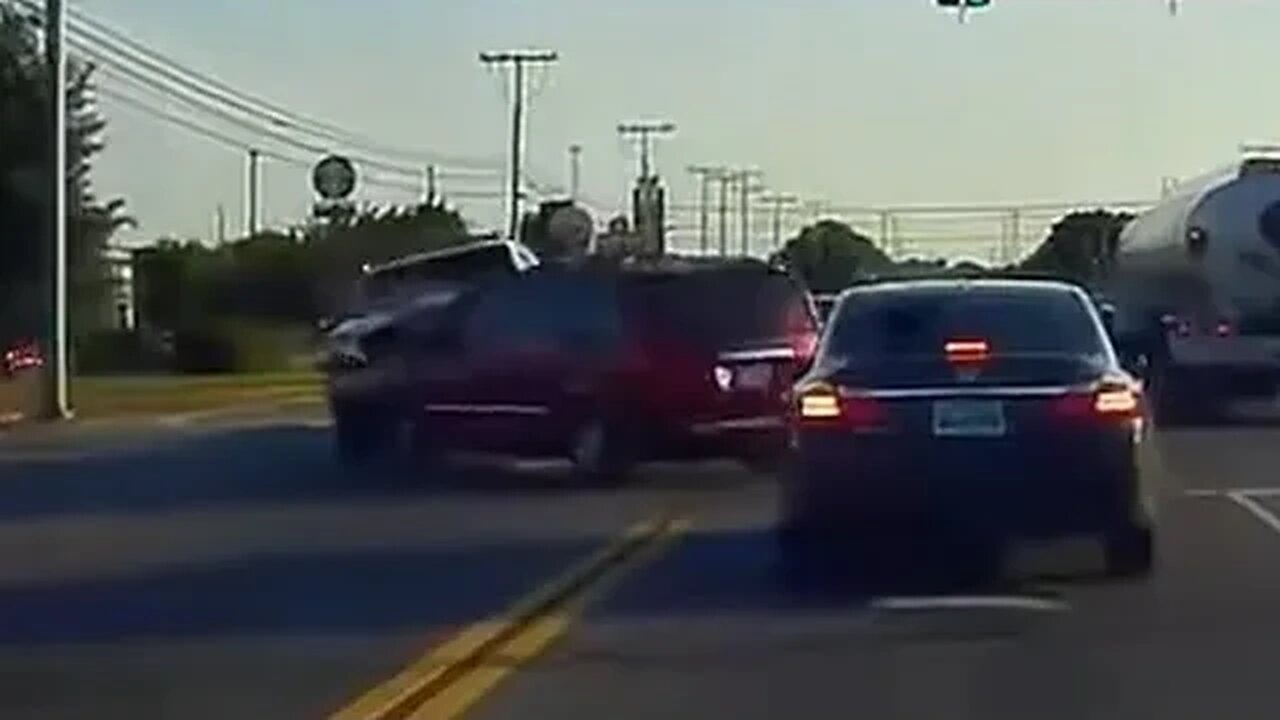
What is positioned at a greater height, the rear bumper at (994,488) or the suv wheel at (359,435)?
the rear bumper at (994,488)

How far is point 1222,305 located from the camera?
42.8 metres

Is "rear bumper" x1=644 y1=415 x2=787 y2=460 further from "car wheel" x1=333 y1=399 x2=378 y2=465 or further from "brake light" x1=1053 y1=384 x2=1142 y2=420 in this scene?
"brake light" x1=1053 y1=384 x2=1142 y2=420

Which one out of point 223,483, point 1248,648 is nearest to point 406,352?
point 223,483

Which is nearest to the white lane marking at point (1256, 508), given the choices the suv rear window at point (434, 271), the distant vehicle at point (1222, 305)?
the suv rear window at point (434, 271)

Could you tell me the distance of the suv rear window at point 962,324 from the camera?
17703 millimetres

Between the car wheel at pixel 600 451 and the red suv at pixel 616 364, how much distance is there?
0.4 inches

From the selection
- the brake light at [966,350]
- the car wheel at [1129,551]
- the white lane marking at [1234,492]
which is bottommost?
the white lane marking at [1234,492]

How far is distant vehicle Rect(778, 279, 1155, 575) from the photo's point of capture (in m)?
17.1

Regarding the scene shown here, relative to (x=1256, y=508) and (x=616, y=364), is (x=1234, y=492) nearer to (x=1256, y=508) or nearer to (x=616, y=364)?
(x=1256, y=508)

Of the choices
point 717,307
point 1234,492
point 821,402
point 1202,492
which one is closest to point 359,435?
point 717,307

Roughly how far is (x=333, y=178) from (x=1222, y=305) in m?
27.3

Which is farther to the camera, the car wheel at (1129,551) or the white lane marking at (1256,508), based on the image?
the white lane marking at (1256,508)

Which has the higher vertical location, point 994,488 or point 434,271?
point 434,271

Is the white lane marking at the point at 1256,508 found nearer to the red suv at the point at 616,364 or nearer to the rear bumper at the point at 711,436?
the red suv at the point at 616,364
